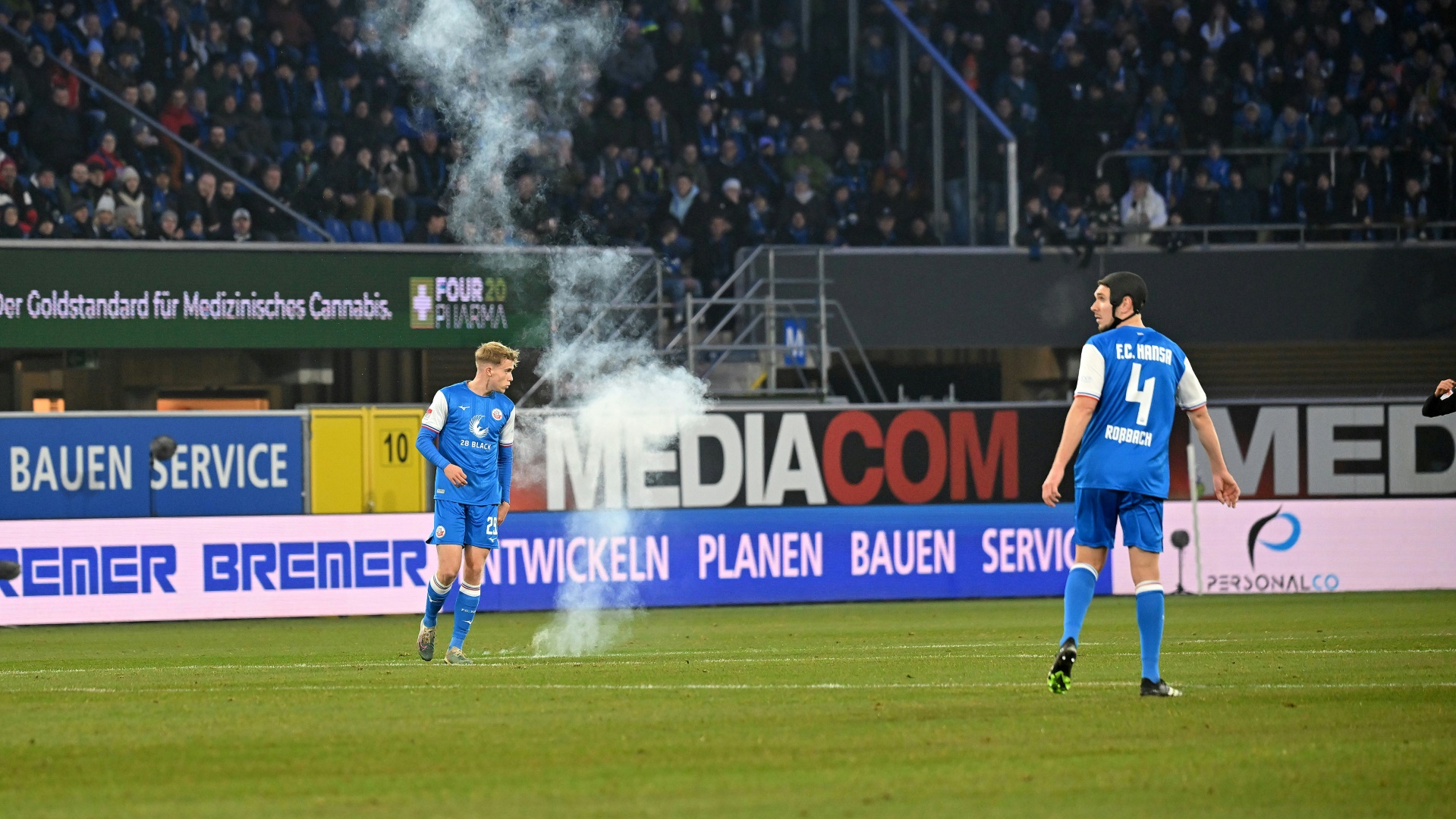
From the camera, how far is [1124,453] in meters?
8.99

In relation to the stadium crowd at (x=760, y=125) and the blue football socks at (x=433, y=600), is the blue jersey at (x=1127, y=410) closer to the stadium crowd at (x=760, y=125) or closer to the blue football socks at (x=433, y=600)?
the blue football socks at (x=433, y=600)

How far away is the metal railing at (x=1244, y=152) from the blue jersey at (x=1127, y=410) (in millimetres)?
16491

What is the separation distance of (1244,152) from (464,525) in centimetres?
1676

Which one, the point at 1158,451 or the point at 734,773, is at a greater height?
the point at 1158,451

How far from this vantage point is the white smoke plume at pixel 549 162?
21.4m

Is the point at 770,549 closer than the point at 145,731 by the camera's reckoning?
No

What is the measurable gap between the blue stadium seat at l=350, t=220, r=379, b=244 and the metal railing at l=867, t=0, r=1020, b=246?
718cm

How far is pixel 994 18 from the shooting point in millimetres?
27078

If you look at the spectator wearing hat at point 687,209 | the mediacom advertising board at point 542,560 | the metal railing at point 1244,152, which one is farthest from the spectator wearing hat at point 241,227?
the metal railing at point 1244,152

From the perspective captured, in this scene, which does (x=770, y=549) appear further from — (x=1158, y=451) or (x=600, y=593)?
(x=1158, y=451)

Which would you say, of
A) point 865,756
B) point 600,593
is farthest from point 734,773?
point 600,593

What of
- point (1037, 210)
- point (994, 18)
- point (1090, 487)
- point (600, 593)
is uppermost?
point (994, 18)

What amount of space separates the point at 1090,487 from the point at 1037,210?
53.7 ft

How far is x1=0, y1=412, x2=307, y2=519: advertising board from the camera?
773 inches
